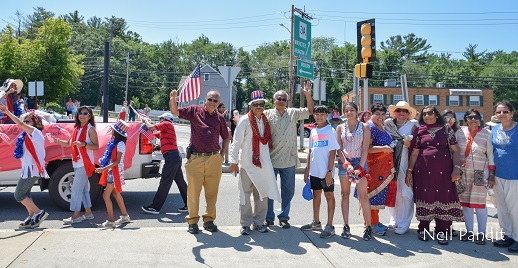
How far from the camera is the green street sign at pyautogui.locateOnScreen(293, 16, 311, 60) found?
52.9 ft

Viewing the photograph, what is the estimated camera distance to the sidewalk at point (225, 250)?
15.1 ft

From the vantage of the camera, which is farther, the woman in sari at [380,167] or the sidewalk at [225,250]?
the woman in sari at [380,167]

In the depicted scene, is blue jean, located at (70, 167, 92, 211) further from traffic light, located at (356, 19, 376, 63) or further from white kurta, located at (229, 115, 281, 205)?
traffic light, located at (356, 19, 376, 63)

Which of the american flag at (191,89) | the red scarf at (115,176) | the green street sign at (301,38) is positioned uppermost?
the green street sign at (301,38)

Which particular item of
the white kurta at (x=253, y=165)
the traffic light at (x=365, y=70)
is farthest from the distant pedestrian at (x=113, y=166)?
the traffic light at (x=365, y=70)

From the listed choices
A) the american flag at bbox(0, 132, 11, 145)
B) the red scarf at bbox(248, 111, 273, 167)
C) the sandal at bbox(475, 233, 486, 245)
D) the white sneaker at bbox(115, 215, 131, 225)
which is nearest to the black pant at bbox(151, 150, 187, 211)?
the white sneaker at bbox(115, 215, 131, 225)

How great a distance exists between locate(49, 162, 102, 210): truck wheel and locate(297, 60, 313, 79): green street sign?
9.78 meters

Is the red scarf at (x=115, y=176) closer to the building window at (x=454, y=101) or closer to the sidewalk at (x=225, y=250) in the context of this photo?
the sidewalk at (x=225, y=250)

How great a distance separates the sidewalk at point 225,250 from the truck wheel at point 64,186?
122cm

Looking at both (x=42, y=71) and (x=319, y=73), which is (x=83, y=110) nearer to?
(x=42, y=71)

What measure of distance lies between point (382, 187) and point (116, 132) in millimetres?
3674

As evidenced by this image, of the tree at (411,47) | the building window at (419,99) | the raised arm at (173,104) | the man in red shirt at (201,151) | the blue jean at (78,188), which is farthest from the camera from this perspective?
the tree at (411,47)

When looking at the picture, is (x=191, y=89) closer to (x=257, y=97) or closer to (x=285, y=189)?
(x=257, y=97)

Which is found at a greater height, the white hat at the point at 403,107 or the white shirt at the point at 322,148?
the white hat at the point at 403,107
